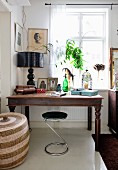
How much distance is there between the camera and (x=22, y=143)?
204 centimetres

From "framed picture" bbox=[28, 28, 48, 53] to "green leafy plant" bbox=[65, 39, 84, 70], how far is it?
1.51 ft

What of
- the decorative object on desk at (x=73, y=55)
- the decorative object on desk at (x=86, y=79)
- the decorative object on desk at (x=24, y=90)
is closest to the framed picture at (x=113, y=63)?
the decorative object on desk at (x=86, y=79)

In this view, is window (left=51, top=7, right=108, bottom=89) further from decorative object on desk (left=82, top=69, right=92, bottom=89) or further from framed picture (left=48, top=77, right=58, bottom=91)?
framed picture (left=48, top=77, right=58, bottom=91)

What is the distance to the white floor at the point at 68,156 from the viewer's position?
81.2 inches

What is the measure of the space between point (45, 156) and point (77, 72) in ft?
6.25

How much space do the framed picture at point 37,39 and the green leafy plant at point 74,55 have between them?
1.51ft

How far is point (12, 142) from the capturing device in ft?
6.34

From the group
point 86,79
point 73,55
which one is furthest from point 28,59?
point 86,79

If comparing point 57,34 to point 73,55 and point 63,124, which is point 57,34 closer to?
point 73,55

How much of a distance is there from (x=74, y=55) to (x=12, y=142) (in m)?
2.10

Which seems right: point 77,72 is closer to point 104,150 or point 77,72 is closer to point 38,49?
point 38,49

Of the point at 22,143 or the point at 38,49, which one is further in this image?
the point at 38,49

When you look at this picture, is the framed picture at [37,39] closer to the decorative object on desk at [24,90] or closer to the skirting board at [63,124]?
the decorative object on desk at [24,90]

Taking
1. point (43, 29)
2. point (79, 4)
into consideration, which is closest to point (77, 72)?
point (43, 29)
